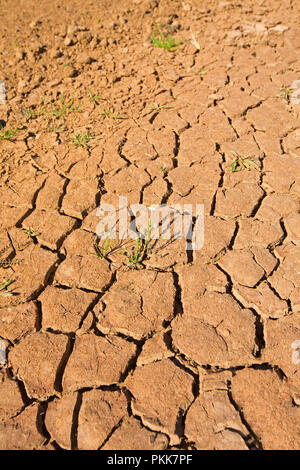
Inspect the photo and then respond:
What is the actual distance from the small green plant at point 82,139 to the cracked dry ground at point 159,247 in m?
0.05

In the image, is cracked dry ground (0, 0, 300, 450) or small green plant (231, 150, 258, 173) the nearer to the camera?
cracked dry ground (0, 0, 300, 450)

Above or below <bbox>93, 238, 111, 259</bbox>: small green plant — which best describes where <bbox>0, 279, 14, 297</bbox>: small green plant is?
below

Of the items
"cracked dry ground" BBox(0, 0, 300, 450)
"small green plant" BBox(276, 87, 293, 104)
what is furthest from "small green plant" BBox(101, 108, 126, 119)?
"small green plant" BBox(276, 87, 293, 104)

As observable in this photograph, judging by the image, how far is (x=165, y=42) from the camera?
355 cm

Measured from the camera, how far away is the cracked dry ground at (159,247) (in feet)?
5.12

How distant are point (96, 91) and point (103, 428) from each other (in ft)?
8.69

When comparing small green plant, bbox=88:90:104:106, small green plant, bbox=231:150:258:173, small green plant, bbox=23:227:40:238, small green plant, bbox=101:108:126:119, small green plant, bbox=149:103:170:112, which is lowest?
small green plant, bbox=23:227:40:238

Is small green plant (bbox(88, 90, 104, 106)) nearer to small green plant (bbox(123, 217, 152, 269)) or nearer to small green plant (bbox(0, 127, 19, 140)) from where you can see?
small green plant (bbox(0, 127, 19, 140))

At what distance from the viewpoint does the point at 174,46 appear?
3564 mm

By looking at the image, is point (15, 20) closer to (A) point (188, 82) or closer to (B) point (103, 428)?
(A) point (188, 82)

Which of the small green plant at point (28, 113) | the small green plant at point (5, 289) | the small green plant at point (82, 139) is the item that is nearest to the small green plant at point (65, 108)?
the small green plant at point (28, 113)

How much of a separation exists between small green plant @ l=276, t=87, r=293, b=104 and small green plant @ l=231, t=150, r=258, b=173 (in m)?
0.80

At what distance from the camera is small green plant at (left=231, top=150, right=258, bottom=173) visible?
2.49 m

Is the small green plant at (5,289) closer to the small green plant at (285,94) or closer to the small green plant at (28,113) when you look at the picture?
the small green plant at (28,113)
